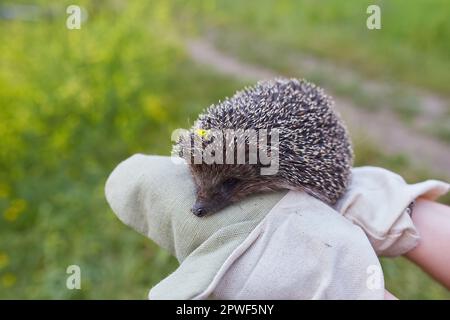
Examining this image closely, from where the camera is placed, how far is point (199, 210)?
2330 millimetres

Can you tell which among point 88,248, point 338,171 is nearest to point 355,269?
point 338,171

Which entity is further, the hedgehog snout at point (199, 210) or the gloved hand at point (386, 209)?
the gloved hand at point (386, 209)

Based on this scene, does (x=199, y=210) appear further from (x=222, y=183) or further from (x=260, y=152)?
(x=260, y=152)

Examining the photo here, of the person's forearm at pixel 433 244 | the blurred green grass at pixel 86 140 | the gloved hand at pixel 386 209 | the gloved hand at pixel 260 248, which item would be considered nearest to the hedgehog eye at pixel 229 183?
the gloved hand at pixel 260 248

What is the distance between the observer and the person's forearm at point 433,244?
2617 millimetres

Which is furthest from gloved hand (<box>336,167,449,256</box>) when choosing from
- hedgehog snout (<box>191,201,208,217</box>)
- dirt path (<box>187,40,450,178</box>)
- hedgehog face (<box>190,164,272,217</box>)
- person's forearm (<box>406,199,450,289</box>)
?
dirt path (<box>187,40,450,178</box>)

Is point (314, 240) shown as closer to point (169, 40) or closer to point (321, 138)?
point (321, 138)

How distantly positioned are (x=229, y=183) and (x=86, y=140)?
348 cm

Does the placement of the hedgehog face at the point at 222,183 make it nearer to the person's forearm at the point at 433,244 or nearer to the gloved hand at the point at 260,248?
the gloved hand at the point at 260,248

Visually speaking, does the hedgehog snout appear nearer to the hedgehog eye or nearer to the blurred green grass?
the hedgehog eye

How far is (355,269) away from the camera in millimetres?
2078

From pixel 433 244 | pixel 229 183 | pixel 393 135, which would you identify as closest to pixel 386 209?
pixel 433 244

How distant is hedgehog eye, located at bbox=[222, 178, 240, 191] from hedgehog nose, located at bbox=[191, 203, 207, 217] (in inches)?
8.4

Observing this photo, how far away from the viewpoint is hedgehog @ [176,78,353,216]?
2439mm
